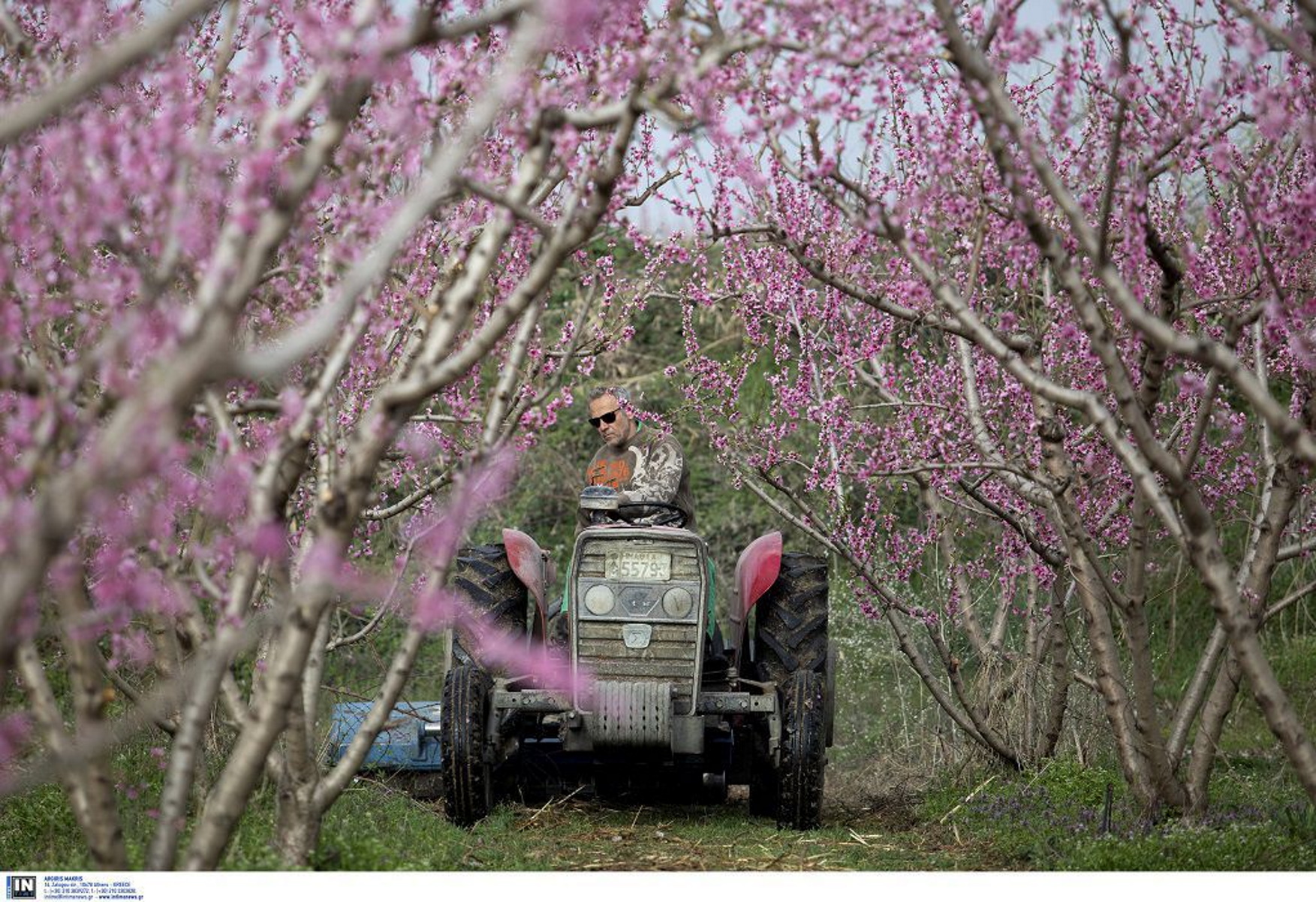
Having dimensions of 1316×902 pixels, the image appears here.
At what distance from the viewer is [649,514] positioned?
25.0 feet

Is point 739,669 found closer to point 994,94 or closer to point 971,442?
point 971,442

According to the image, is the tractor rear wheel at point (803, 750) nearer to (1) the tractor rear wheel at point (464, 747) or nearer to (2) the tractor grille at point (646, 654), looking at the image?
(2) the tractor grille at point (646, 654)

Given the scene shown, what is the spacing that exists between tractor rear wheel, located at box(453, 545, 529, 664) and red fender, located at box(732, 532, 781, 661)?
109 centimetres

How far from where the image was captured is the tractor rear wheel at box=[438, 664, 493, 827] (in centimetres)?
721

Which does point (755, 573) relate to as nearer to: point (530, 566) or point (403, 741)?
point (530, 566)

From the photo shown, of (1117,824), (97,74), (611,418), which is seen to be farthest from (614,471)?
(97,74)

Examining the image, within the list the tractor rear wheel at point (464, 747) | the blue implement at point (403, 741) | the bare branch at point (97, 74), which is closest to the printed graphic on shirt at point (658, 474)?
the tractor rear wheel at point (464, 747)

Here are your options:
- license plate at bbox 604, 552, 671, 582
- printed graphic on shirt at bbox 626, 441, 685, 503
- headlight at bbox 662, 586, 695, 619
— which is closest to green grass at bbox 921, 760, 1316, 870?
headlight at bbox 662, 586, 695, 619

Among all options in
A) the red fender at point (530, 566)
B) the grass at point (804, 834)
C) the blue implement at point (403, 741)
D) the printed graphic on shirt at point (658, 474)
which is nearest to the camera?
the grass at point (804, 834)

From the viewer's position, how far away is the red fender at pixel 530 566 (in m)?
7.82

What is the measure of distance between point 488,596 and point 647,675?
1030 mm

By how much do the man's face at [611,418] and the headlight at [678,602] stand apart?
34.1 inches

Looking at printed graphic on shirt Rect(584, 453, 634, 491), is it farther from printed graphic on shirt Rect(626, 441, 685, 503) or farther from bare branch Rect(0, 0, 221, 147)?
bare branch Rect(0, 0, 221, 147)

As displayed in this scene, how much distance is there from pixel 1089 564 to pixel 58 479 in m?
4.69
